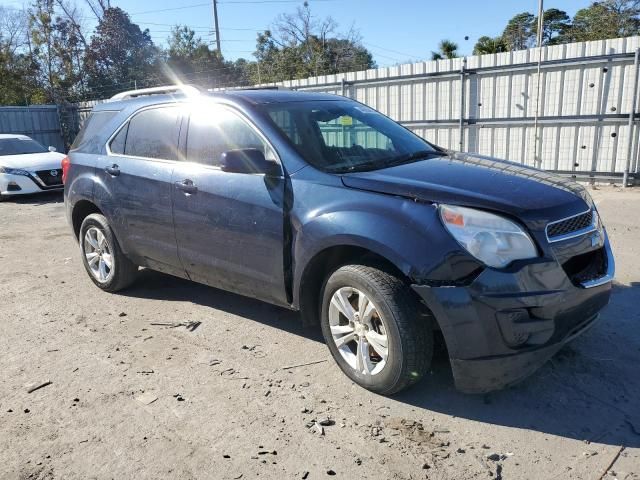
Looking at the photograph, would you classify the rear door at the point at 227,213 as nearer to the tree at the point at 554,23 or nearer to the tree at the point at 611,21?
the tree at the point at 611,21

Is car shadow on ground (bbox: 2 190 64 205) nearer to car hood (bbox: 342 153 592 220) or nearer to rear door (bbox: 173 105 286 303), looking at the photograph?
rear door (bbox: 173 105 286 303)

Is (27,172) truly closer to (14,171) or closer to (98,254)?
(14,171)

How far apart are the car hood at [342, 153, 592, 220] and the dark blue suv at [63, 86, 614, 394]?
0.01 meters

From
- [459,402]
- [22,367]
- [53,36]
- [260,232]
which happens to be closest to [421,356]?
[459,402]

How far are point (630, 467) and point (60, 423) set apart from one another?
117 inches

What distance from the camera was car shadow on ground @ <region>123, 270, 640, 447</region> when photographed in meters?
2.87

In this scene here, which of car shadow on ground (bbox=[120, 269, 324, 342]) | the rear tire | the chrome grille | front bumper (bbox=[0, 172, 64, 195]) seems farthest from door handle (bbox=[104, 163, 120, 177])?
front bumper (bbox=[0, 172, 64, 195])

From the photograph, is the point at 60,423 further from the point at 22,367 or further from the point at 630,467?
the point at 630,467

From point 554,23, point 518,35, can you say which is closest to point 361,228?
point 518,35

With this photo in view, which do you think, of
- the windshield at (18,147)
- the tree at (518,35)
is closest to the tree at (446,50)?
the tree at (518,35)

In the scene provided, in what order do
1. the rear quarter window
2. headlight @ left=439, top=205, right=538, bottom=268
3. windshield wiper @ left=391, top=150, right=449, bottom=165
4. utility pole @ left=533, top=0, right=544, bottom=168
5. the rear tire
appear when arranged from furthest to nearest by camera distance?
utility pole @ left=533, top=0, right=544, bottom=168 → the rear quarter window → the rear tire → windshield wiper @ left=391, top=150, right=449, bottom=165 → headlight @ left=439, top=205, right=538, bottom=268

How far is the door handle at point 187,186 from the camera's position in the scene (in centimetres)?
409

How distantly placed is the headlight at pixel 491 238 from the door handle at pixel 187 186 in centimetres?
205

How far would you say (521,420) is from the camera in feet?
9.64
